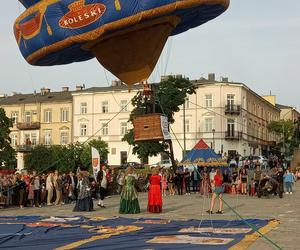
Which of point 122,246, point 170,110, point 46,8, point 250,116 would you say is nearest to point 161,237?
point 122,246

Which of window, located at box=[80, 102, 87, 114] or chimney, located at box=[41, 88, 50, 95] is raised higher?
chimney, located at box=[41, 88, 50, 95]

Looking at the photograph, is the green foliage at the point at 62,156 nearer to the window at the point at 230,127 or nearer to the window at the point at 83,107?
the window at the point at 83,107

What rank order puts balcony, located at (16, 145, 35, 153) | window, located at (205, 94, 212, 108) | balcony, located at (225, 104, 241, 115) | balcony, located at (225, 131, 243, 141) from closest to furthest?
balcony, located at (225, 131, 243, 141) < balcony, located at (225, 104, 241, 115) < window, located at (205, 94, 212, 108) < balcony, located at (16, 145, 35, 153)

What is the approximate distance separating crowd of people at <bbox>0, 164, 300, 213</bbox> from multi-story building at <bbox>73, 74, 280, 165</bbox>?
38.5 meters

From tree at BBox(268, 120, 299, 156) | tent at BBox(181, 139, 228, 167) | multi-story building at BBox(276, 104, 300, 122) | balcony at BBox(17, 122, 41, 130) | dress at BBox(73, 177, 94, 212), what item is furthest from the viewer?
multi-story building at BBox(276, 104, 300, 122)

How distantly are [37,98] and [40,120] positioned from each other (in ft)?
17.0

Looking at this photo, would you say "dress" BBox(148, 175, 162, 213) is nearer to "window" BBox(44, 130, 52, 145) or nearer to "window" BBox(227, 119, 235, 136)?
"window" BBox(227, 119, 235, 136)

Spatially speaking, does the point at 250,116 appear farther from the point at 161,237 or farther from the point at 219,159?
the point at 161,237

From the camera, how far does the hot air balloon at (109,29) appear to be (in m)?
14.6

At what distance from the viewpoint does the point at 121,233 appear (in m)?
13.9

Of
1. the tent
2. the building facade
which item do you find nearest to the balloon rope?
the tent

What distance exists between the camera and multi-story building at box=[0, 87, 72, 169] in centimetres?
8756

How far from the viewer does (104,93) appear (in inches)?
3292

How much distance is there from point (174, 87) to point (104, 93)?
27.9 m
